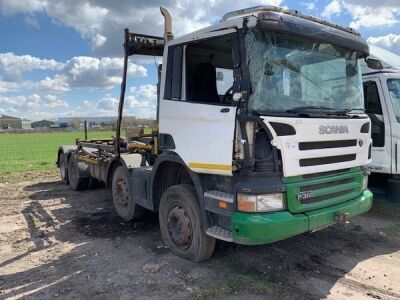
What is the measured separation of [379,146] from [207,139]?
4018mm

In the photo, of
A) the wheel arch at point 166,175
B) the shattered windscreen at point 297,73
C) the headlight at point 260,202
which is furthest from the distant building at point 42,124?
the headlight at point 260,202

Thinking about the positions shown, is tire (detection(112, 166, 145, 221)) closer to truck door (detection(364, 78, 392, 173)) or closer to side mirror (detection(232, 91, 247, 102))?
side mirror (detection(232, 91, 247, 102))

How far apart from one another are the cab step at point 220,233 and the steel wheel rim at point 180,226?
51 centimetres

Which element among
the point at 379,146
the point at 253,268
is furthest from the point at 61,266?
the point at 379,146

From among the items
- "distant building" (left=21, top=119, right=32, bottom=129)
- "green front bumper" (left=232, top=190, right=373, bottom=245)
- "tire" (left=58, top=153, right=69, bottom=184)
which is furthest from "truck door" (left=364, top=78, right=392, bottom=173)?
"distant building" (left=21, top=119, right=32, bottom=129)

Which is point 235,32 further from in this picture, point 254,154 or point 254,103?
point 254,154

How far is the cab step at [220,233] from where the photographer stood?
166 inches

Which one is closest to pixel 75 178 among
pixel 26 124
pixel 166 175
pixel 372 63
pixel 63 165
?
pixel 63 165

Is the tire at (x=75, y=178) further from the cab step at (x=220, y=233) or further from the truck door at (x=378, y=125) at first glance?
the truck door at (x=378, y=125)

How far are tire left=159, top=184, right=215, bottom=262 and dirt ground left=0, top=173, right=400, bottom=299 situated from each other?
0.16m

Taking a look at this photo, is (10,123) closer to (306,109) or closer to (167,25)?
(167,25)

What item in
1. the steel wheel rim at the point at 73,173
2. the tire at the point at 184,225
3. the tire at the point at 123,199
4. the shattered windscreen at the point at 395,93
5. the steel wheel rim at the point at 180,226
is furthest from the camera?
the steel wheel rim at the point at 73,173

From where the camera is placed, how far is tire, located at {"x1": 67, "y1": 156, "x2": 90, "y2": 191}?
9.88m

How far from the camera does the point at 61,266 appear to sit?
507cm
